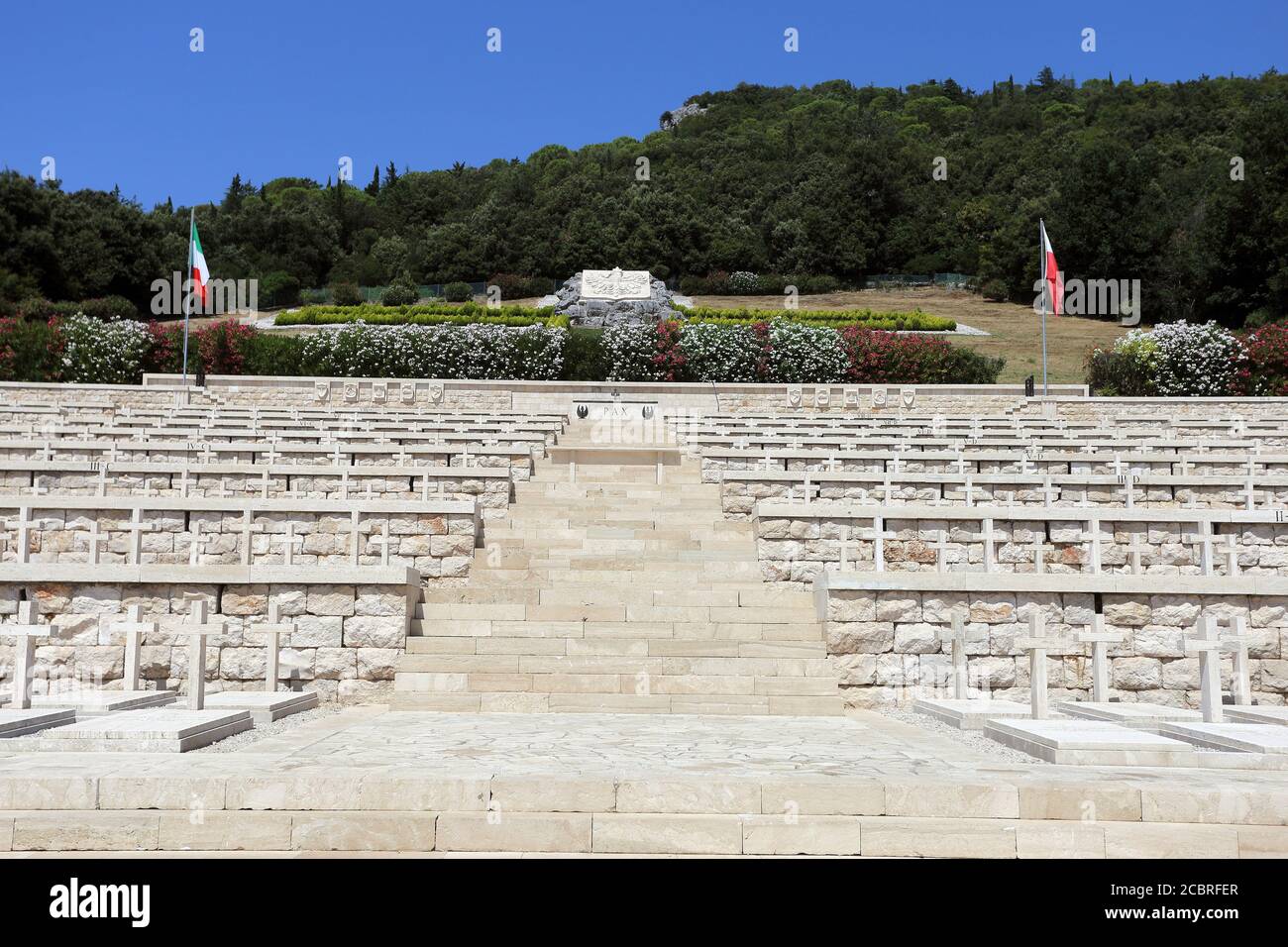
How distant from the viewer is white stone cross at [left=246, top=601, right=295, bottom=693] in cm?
772

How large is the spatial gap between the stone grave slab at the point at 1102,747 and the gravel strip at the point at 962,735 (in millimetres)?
76

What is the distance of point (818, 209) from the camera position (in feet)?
221

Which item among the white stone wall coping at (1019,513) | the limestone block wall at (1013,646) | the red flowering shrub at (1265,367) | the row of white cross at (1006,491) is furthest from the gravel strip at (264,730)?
the red flowering shrub at (1265,367)

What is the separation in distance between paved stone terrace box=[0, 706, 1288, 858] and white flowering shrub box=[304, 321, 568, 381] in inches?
790

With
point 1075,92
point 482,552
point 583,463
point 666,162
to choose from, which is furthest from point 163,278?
point 1075,92

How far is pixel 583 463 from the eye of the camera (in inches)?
587

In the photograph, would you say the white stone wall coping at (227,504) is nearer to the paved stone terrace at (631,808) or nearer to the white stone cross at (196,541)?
the white stone cross at (196,541)

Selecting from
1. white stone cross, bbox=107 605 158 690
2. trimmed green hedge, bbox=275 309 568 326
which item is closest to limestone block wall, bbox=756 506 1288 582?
white stone cross, bbox=107 605 158 690

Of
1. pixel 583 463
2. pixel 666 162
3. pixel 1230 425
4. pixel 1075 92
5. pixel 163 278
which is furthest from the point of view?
pixel 1075 92

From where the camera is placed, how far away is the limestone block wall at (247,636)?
320 inches

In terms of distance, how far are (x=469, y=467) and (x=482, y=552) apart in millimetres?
2208

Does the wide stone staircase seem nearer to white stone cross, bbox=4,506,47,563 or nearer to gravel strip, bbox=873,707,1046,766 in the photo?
gravel strip, bbox=873,707,1046,766

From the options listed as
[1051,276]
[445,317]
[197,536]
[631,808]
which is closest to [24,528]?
[197,536]
